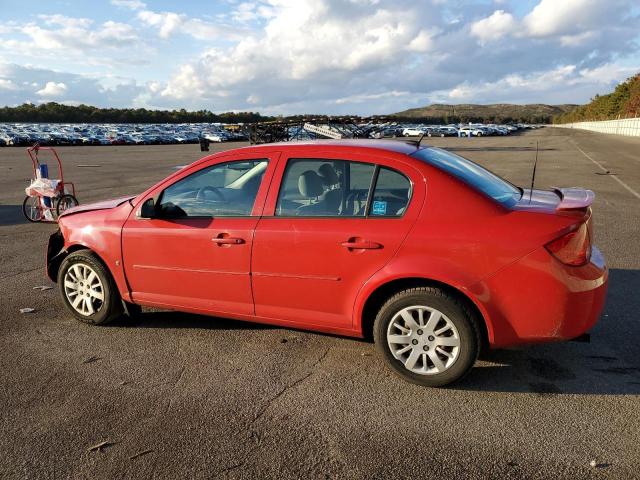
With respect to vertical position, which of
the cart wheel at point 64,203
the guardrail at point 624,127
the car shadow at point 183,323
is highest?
the cart wheel at point 64,203

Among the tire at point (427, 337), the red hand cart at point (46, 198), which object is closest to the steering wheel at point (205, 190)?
the tire at point (427, 337)

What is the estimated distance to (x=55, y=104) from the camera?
603 feet

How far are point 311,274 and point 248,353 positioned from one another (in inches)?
36.8

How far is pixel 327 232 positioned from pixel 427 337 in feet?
3.27

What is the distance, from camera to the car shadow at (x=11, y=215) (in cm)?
1043

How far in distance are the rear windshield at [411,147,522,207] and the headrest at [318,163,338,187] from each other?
599 mm

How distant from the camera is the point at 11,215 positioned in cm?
1130

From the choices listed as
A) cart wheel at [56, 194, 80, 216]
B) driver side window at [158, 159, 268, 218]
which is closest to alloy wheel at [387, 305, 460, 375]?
driver side window at [158, 159, 268, 218]

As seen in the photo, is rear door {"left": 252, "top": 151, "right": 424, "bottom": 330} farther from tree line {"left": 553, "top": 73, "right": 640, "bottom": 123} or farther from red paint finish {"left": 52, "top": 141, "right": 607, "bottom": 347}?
tree line {"left": 553, "top": 73, "right": 640, "bottom": 123}

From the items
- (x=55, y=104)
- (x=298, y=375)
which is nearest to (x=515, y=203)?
(x=298, y=375)

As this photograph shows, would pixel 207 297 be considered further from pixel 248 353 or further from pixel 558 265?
pixel 558 265

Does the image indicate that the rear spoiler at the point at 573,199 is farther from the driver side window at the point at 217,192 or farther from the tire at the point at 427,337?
the driver side window at the point at 217,192

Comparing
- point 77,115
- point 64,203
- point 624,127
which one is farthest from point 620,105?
point 77,115

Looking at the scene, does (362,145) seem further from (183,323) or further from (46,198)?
(46,198)
